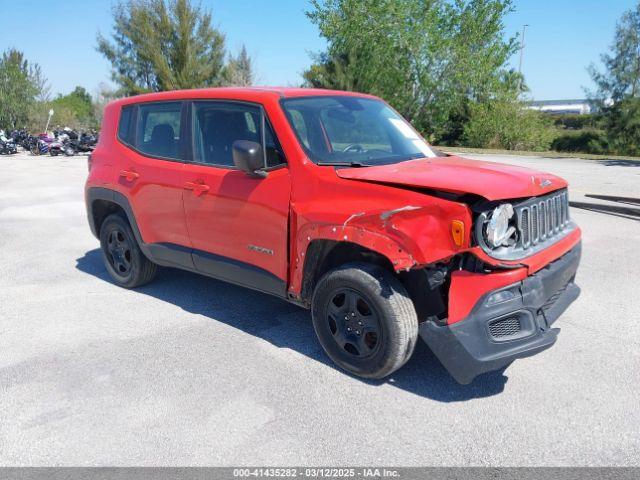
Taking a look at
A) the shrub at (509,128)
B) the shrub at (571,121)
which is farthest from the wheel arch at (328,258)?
the shrub at (571,121)

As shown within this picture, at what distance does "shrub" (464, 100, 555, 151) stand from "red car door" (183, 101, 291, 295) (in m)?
32.5

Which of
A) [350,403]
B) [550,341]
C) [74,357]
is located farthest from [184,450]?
[550,341]

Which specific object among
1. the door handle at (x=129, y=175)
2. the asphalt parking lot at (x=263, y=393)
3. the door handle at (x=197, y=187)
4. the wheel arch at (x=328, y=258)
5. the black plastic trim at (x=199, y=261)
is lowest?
the asphalt parking lot at (x=263, y=393)

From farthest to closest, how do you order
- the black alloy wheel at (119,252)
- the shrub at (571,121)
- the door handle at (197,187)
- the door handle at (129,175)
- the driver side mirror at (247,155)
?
1. the shrub at (571,121)
2. the black alloy wheel at (119,252)
3. the door handle at (129,175)
4. the door handle at (197,187)
5. the driver side mirror at (247,155)

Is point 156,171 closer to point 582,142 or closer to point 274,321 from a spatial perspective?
point 274,321

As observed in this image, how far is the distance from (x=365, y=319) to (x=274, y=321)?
4.55ft

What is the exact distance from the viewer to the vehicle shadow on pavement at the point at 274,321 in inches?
138

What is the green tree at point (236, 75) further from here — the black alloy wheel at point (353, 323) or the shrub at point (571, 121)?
the black alloy wheel at point (353, 323)

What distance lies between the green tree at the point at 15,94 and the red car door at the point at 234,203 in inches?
1776

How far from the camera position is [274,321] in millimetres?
4617

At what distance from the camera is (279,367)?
3797 millimetres

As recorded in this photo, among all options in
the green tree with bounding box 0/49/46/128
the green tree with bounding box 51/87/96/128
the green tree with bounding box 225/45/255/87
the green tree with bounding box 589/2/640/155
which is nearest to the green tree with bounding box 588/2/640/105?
the green tree with bounding box 589/2/640/155

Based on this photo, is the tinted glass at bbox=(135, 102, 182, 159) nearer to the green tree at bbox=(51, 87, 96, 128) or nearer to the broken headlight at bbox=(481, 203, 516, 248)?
the broken headlight at bbox=(481, 203, 516, 248)

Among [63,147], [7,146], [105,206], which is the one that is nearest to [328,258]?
[105,206]
